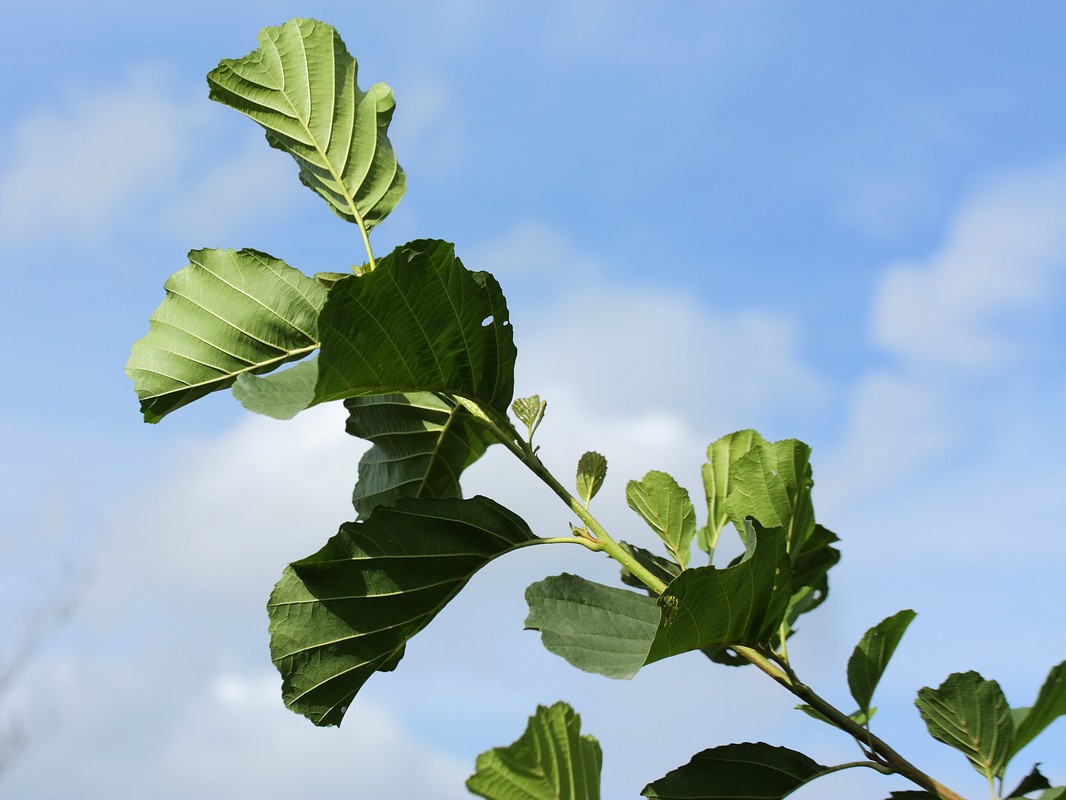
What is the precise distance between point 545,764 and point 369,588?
→ 64cm

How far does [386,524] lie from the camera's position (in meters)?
1.67

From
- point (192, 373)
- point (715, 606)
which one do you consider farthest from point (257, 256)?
point (715, 606)

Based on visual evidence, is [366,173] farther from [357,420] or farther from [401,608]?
[401,608]

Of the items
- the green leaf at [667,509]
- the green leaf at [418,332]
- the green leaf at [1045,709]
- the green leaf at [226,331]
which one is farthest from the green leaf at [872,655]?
the green leaf at [226,331]

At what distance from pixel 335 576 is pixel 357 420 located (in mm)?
474

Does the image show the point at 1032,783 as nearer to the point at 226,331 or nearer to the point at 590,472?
the point at 590,472

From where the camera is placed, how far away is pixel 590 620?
163 cm

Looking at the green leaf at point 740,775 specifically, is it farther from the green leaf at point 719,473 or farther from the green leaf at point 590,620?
the green leaf at point 719,473

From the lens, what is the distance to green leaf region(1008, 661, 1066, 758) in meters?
1.58

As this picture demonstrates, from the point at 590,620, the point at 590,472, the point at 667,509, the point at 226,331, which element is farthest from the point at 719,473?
the point at 226,331

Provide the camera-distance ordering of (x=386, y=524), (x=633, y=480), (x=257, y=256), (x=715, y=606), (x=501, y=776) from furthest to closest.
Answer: (x=633, y=480) < (x=257, y=256) < (x=386, y=524) < (x=715, y=606) < (x=501, y=776)

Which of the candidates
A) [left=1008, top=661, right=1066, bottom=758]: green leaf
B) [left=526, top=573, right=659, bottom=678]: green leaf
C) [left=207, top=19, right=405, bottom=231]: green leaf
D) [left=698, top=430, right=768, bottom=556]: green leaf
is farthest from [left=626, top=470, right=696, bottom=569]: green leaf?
[left=207, top=19, right=405, bottom=231]: green leaf

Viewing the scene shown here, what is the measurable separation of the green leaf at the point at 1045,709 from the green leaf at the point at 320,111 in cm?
148

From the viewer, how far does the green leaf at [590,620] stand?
1.55m
